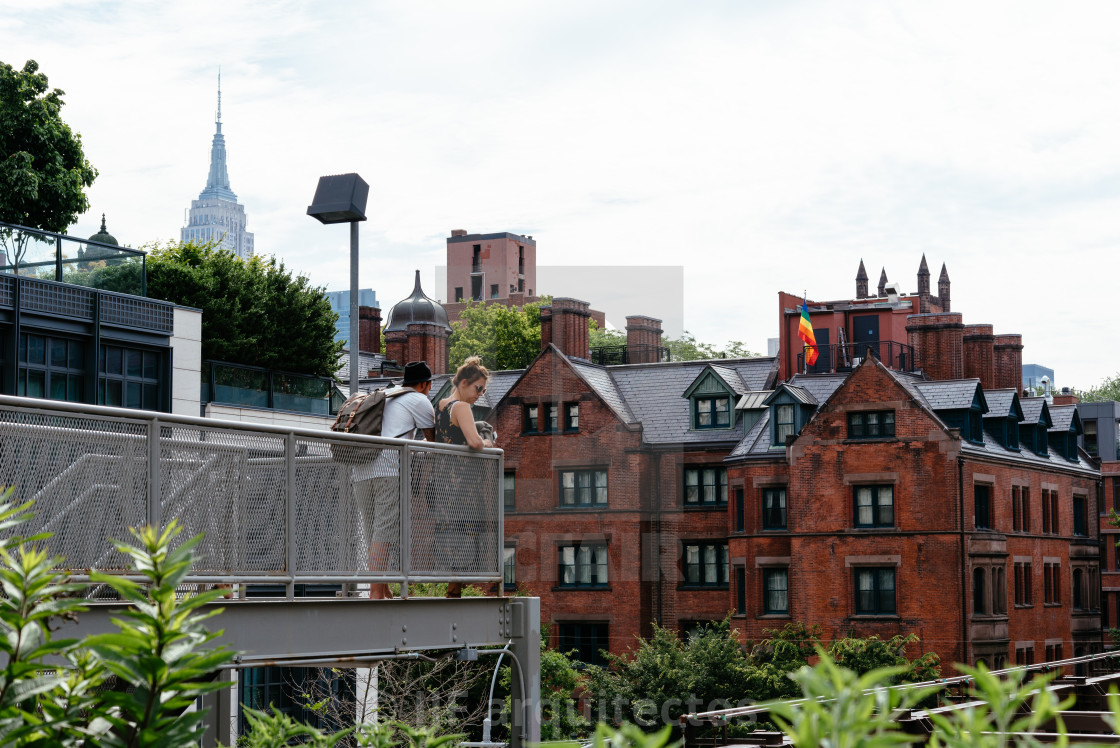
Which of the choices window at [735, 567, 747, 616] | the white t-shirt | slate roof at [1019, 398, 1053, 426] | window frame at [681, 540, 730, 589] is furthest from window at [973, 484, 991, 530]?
the white t-shirt

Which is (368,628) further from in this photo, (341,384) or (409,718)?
(341,384)

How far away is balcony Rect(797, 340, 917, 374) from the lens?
203 ft

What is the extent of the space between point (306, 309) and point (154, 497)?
1938 inches

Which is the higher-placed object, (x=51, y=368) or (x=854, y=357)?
(x=854, y=357)

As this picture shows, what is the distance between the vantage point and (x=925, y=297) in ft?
391

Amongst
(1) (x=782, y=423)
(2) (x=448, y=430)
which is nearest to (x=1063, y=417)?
(1) (x=782, y=423)

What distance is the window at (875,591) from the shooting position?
51.9 metres

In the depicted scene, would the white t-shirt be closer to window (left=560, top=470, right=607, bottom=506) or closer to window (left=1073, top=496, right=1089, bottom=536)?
window (left=560, top=470, right=607, bottom=506)

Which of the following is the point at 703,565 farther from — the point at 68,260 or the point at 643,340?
the point at 68,260

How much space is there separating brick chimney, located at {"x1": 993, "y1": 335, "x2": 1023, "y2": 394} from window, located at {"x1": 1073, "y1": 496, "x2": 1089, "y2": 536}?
6046mm

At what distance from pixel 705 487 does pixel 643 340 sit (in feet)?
44.4

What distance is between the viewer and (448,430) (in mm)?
52312

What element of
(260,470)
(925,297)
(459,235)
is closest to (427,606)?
(260,470)

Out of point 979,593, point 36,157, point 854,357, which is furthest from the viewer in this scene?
point 854,357
